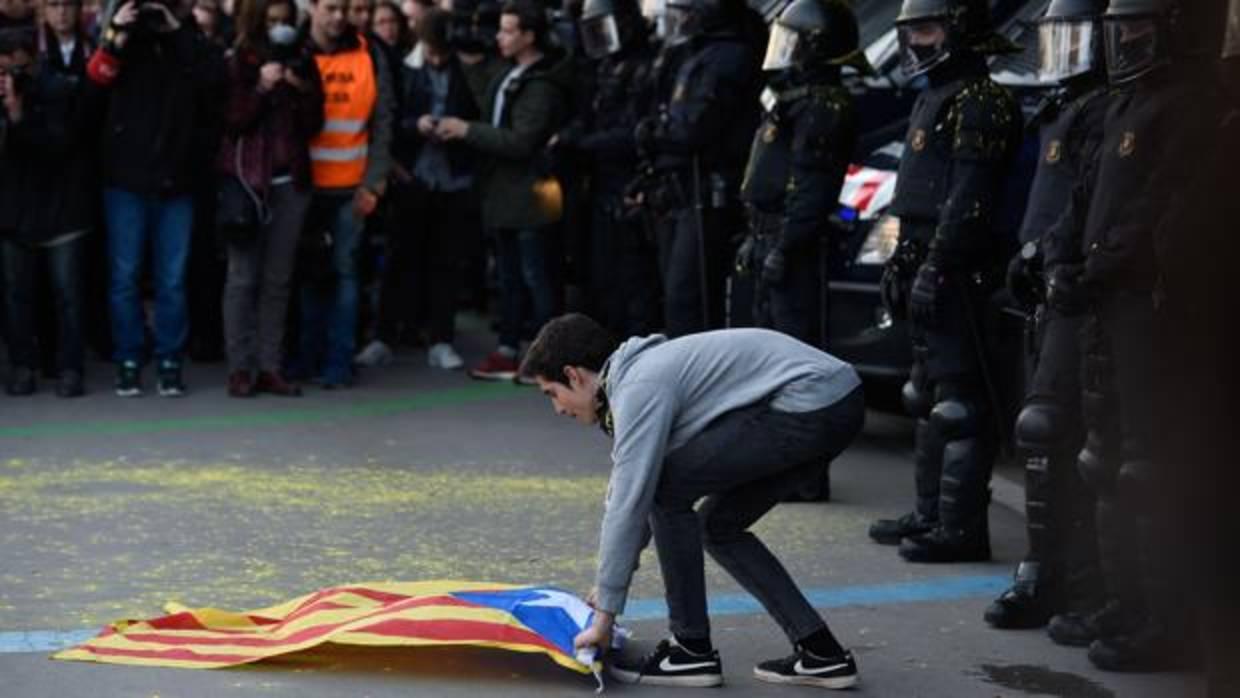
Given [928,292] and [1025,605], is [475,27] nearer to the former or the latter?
[928,292]

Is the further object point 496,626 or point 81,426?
point 81,426

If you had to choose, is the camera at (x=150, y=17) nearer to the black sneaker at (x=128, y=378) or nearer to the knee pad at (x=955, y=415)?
the black sneaker at (x=128, y=378)

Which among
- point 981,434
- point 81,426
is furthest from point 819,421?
point 81,426

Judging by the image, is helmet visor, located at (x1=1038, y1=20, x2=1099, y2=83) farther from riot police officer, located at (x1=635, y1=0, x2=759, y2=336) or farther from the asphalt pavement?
riot police officer, located at (x1=635, y1=0, x2=759, y2=336)

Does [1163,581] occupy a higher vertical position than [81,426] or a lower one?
higher

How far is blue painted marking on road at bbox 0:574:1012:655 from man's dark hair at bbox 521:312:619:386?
1.33m

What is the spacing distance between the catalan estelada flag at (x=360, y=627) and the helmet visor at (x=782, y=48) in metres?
3.21

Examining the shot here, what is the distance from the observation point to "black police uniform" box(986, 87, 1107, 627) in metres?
7.70

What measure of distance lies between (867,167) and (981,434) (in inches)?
102

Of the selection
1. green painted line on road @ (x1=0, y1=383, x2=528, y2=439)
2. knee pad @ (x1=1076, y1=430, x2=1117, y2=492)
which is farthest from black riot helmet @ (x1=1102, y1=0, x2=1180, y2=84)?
green painted line on road @ (x1=0, y1=383, x2=528, y2=439)

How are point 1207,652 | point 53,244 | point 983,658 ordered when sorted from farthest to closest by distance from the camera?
point 53,244
point 983,658
point 1207,652

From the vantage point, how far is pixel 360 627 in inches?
280

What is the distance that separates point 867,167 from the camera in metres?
11.3

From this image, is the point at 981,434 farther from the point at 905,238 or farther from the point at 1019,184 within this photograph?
the point at 1019,184
